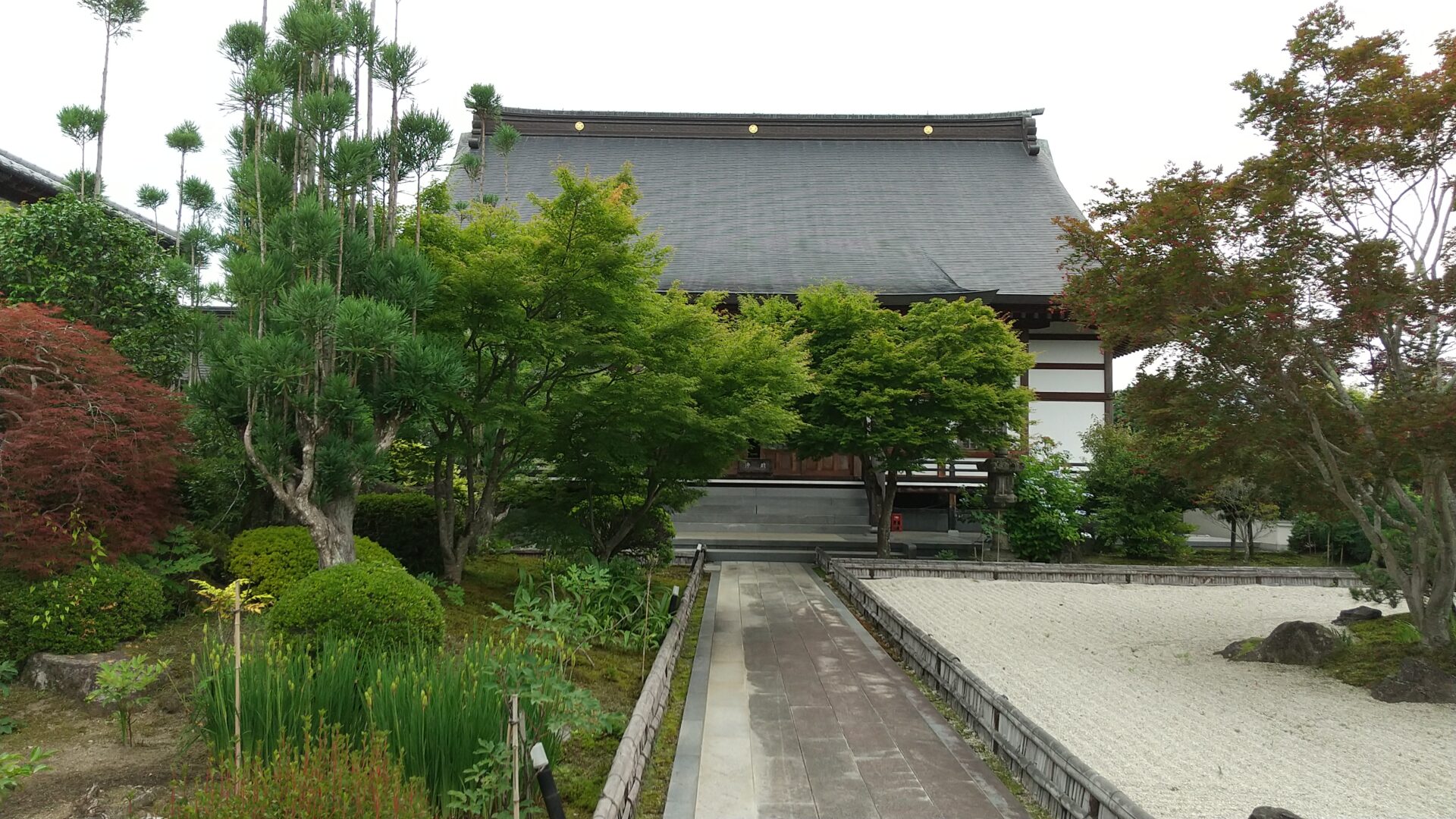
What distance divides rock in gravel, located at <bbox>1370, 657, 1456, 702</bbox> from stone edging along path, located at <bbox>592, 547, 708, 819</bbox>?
5541 millimetres

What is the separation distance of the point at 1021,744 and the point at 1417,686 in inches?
160

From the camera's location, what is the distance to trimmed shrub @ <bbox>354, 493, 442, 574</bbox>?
348 inches

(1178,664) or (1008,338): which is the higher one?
(1008,338)

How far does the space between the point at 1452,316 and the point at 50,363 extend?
33.4 feet

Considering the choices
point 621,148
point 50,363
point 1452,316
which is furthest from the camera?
point 621,148

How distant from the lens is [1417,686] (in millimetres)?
6250

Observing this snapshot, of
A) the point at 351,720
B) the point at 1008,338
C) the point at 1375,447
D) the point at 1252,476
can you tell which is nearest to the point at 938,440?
the point at 1008,338

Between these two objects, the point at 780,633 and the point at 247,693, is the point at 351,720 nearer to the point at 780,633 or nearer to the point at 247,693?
the point at 247,693

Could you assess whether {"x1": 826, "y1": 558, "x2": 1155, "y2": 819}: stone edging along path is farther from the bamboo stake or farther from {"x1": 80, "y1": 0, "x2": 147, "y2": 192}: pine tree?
{"x1": 80, "y1": 0, "x2": 147, "y2": 192}: pine tree

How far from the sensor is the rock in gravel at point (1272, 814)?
11.1ft

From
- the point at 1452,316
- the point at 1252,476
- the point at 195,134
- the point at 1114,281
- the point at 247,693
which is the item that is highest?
the point at 195,134

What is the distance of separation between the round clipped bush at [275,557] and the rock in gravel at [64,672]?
1178mm

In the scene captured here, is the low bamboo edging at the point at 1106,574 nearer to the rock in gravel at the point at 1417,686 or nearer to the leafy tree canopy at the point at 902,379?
the leafy tree canopy at the point at 902,379

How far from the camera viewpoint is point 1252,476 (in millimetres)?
7770
